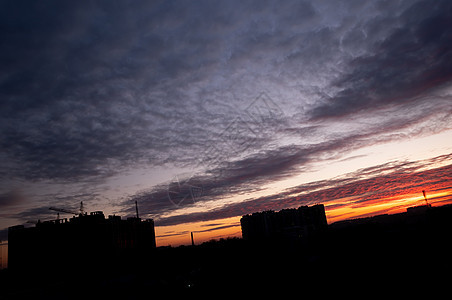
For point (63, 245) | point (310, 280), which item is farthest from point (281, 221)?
point (310, 280)

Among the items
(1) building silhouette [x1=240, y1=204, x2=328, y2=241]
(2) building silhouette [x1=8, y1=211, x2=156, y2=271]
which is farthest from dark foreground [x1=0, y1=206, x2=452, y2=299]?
(1) building silhouette [x1=240, y1=204, x2=328, y2=241]

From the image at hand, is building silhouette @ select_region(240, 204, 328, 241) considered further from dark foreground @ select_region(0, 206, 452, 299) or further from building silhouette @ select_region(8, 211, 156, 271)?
dark foreground @ select_region(0, 206, 452, 299)

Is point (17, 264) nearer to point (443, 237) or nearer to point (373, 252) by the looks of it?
point (373, 252)

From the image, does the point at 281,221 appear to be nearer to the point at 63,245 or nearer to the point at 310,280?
the point at 63,245

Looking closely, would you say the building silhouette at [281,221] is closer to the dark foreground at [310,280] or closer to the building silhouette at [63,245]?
the building silhouette at [63,245]

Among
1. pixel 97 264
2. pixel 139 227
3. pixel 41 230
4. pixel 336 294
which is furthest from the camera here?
pixel 139 227

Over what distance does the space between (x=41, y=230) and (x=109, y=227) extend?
21658 millimetres

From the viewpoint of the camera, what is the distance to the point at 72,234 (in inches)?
3297

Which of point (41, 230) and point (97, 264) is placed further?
Answer: point (41, 230)

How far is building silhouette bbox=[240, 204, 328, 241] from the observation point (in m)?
114

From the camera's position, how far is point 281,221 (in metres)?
116

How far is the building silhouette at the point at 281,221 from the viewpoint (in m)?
114

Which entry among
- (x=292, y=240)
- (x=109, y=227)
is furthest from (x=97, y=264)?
(x=292, y=240)

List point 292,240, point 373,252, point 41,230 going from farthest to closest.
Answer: point 41,230
point 292,240
point 373,252
